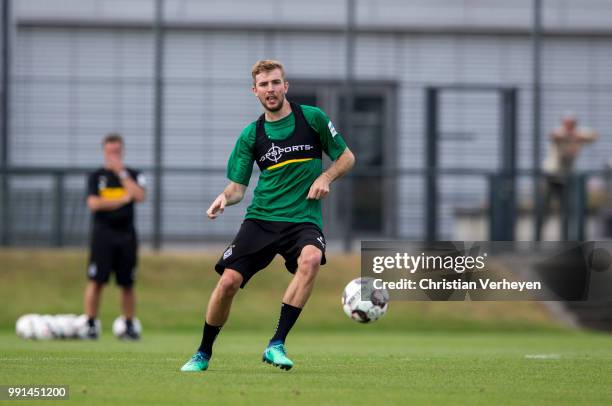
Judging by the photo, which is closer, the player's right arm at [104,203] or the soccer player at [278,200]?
the soccer player at [278,200]

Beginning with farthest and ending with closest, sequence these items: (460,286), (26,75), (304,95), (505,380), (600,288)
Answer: (304,95), (26,75), (600,288), (460,286), (505,380)

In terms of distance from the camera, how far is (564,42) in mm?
23656

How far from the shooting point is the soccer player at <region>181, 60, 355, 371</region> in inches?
363

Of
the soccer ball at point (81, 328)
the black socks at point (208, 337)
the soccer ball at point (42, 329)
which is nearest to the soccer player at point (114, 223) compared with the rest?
the soccer ball at point (81, 328)

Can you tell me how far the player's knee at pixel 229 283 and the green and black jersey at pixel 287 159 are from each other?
1.61 feet

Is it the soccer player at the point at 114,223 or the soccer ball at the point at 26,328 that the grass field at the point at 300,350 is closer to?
Result: the soccer ball at the point at 26,328

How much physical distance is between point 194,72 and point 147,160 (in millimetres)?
1961

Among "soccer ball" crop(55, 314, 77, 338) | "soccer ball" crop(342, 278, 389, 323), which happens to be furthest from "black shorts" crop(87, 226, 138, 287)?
"soccer ball" crop(342, 278, 389, 323)

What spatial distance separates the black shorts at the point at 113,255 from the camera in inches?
613

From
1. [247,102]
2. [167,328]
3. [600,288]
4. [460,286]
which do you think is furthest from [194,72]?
[460,286]

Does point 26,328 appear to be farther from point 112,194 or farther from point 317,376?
point 317,376

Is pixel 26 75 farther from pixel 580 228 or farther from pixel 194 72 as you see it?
pixel 580 228

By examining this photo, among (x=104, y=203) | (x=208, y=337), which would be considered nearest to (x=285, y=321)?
(x=208, y=337)

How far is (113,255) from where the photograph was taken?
1572cm
